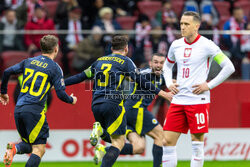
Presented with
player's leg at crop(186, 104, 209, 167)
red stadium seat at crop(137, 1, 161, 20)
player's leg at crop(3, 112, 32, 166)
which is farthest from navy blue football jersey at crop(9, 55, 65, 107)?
red stadium seat at crop(137, 1, 161, 20)

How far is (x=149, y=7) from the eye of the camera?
44.5ft

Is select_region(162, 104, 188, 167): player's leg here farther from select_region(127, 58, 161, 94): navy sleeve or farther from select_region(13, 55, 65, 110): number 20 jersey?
select_region(13, 55, 65, 110): number 20 jersey

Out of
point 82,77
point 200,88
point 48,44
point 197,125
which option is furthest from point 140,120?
point 48,44

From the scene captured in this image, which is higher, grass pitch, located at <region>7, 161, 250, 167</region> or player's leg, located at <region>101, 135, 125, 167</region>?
player's leg, located at <region>101, 135, 125, 167</region>

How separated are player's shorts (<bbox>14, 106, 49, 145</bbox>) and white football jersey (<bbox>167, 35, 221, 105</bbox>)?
1776 millimetres

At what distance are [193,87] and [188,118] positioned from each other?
41cm

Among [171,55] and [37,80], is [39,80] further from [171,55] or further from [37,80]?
[171,55]

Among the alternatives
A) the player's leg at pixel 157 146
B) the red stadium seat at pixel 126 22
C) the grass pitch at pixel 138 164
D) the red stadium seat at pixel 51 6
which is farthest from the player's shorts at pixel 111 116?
the red stadium seat at pixel 51 6

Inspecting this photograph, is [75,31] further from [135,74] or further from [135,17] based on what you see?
[135,74]

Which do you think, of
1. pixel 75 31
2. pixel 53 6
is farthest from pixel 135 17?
pixel 75 31

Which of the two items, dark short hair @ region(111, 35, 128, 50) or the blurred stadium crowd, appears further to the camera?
the blurred stadium crowd

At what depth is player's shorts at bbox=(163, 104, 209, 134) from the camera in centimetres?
680

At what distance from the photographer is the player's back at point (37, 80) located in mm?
6758

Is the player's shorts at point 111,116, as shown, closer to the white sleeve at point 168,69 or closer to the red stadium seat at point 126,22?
the white sleeve at point 168,69
